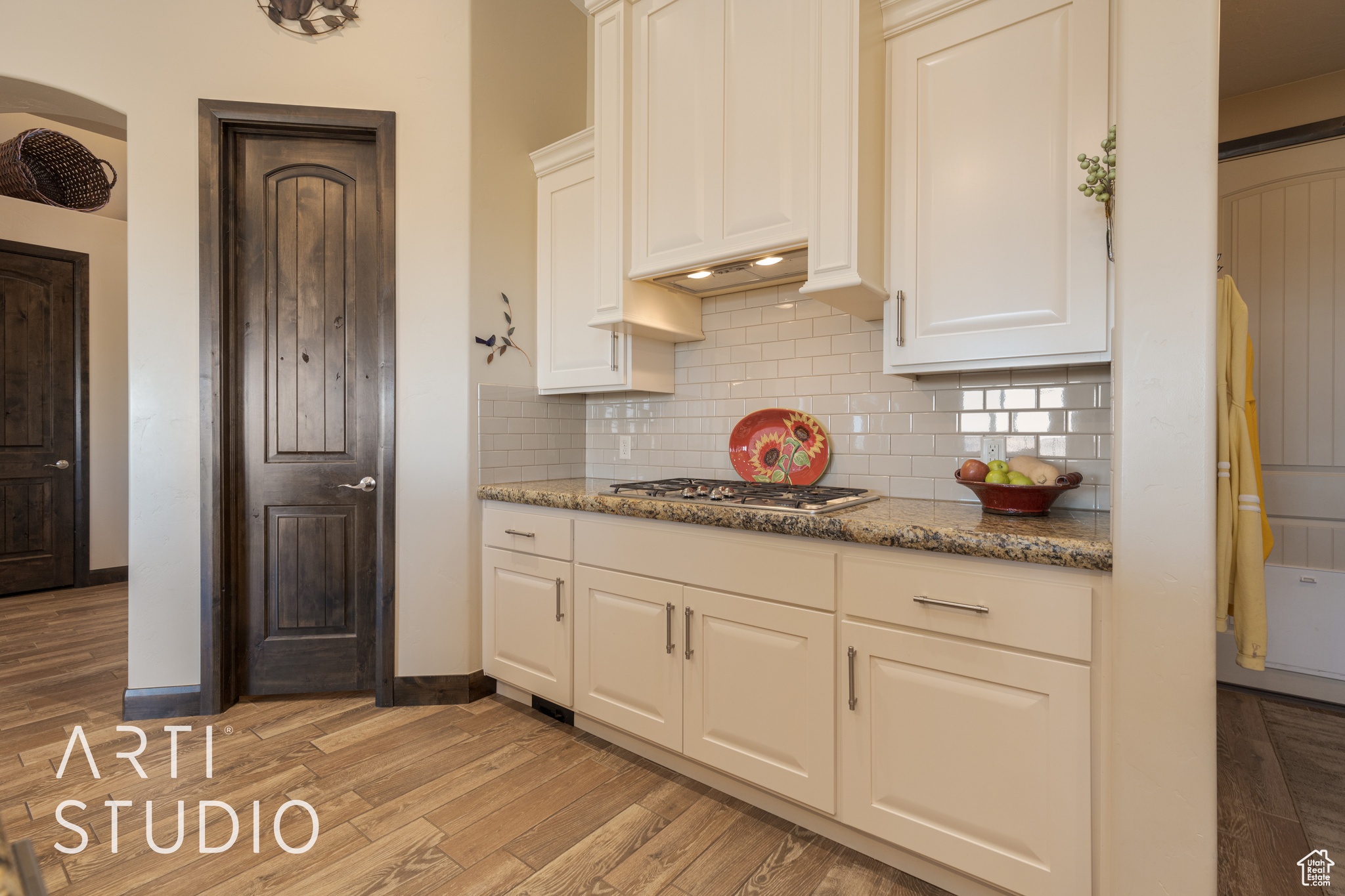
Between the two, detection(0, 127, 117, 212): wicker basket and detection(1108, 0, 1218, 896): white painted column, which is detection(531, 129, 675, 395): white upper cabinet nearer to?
detection(1108, 0, 1218, 896): white painted column

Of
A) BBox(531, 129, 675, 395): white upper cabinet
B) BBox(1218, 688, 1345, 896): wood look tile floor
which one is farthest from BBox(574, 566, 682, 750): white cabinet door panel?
BBox(1218, 688, 1345, 896): wood look tile floor

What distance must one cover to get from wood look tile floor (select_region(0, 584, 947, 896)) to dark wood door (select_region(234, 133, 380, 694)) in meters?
0.28

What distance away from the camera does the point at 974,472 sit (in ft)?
5.57

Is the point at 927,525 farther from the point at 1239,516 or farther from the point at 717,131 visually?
the point at 717,131

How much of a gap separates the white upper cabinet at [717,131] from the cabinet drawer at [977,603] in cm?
105

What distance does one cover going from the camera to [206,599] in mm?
2426

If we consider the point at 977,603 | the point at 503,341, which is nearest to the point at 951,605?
the point at 977,603

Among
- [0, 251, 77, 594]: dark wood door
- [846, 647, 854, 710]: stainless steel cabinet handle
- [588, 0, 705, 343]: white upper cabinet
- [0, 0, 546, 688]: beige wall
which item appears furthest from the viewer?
[0, 251, 77, 594]: dark wood door

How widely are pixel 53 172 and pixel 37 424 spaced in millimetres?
1679

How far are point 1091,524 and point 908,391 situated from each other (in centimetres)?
73

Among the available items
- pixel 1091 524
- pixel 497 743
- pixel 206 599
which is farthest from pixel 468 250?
pixel 1091 524

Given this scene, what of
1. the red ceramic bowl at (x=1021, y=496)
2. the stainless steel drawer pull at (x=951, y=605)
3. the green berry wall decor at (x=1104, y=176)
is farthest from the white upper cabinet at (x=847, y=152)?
the stainless steel drawer pull at (x=951, y=605)

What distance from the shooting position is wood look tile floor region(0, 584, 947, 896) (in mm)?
1544

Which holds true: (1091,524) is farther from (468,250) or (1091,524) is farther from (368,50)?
(368,50)
